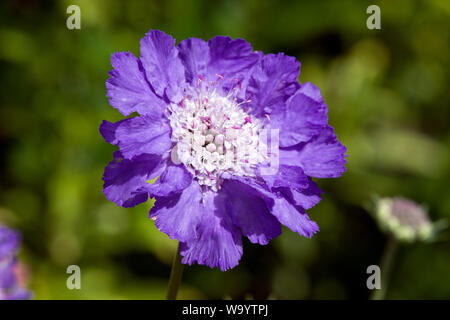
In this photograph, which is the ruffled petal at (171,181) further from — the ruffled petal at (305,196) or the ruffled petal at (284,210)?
the ruffled petal at (305,196)

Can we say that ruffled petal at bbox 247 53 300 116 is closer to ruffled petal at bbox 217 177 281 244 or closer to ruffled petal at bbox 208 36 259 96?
ruffled petal at bbox 208 36 259 96

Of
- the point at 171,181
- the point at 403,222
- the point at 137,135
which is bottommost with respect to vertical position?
the point at 403,222

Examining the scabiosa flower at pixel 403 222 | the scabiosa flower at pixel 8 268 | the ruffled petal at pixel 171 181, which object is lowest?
the scabiosa flower at pixel 8 268

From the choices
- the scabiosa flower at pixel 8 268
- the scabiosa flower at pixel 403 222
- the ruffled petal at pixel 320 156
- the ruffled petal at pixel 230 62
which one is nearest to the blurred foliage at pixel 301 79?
the scabiosa flower at pixel 403 222

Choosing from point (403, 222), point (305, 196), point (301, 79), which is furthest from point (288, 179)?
point (301, 79)

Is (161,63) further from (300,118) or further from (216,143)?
(300,118)

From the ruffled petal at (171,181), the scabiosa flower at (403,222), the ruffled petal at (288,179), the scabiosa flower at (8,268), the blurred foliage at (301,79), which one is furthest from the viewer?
the blurred foliage at (301,79)

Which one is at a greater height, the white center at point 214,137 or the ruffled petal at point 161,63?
the ruffled petal at point 161,63
